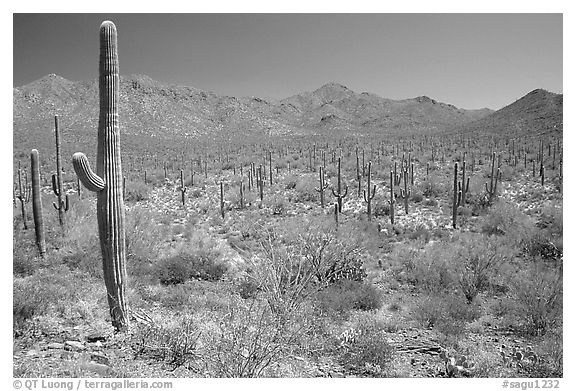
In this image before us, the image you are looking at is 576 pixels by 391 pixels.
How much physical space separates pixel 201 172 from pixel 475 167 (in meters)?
16.8

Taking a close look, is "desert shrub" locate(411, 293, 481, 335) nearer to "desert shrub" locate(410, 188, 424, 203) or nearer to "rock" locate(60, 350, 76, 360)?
"rock" locate(60, 350, 76, 360)

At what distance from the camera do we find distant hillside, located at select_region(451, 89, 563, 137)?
→ 37281 mm

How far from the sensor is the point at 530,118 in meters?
44.7

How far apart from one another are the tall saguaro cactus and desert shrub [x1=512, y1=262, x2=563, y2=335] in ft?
20.8

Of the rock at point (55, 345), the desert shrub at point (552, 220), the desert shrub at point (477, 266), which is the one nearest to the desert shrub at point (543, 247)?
the desert shrub at point (552, 220)

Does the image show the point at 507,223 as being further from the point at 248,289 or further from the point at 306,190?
the point at 248,289

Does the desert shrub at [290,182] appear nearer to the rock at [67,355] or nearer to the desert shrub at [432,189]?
the desert shrub at [432,189]

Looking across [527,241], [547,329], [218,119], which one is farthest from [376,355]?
[218,119]

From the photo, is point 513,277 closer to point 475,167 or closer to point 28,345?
point 28,345

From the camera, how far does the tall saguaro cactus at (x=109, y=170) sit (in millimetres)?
5297

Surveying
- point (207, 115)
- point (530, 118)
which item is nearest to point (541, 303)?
point (530, 118)

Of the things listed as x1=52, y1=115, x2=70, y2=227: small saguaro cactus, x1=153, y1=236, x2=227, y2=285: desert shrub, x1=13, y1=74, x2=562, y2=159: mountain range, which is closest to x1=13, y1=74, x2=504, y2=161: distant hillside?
x1=13, y1=74, x2=562, y2=159: mountain range

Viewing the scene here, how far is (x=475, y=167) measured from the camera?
2430 cm

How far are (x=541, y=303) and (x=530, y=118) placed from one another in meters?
45.6
